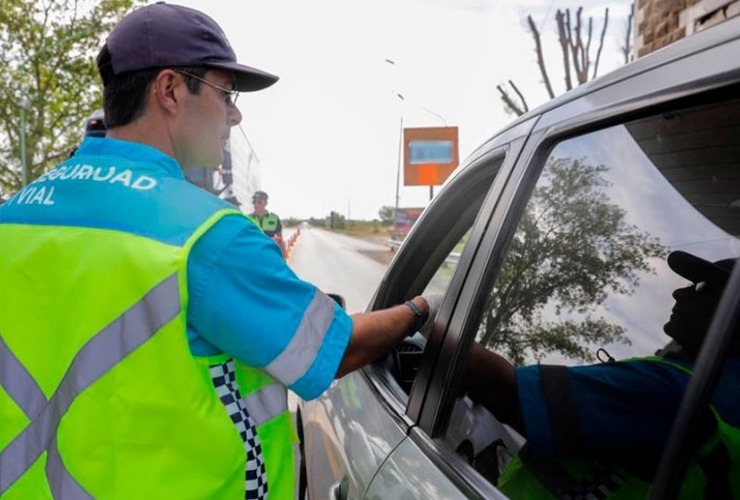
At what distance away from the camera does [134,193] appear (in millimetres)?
1319

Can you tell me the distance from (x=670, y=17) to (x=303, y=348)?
9.72 m

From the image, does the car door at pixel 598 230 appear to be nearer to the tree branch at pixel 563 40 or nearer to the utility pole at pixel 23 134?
the tree branch at pixel 563 40

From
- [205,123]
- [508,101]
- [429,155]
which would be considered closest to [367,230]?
[429,155]

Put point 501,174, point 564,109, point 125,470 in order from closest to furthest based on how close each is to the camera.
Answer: point 125,470, point 564,109, point 501,174

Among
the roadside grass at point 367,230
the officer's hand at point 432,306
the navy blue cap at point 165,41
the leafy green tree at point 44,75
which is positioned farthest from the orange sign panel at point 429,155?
the roadside grass at point 367,230

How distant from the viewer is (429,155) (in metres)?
34.4

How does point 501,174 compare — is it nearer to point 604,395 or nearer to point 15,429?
point 604,395

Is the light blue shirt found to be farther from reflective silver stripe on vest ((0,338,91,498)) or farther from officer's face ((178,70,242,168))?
reflective silver stripe on vest ((0,338,91,498))

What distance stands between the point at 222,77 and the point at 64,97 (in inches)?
939

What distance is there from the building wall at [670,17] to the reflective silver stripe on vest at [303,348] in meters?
7.24

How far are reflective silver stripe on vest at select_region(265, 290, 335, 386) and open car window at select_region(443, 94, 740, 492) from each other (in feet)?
1.21

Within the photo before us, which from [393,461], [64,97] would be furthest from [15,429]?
[64,97]

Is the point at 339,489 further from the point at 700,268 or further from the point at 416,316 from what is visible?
the point at 700,268

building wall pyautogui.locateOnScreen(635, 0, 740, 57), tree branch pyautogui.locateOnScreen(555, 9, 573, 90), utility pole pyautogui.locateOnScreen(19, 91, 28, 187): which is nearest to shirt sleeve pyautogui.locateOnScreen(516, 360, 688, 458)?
building wall pyautogui.locateOnScreen(635, 0, 740, 57)
